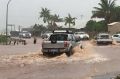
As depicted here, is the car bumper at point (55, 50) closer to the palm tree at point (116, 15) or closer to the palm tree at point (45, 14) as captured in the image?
the palm tree at point (116, 15)

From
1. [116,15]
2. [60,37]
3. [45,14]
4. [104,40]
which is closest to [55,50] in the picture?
[60,37]

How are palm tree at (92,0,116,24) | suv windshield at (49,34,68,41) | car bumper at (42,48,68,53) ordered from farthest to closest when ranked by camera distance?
palm tree at (92,0,116,24) → suv windshield at (49,34,68,41) → car bumper at (42,48,68,53)

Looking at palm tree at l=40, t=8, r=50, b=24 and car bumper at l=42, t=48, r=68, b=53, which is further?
palm tree at l=40, t=8, r=50, b=24

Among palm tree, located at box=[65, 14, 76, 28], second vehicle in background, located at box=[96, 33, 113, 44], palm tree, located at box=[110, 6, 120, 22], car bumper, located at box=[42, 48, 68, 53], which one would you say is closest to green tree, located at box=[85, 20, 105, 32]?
palm tree, located at box=[110, 6, 120, 22]

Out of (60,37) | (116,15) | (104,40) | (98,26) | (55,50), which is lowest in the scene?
(55,50)

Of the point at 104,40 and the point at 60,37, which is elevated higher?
the point at 60,37

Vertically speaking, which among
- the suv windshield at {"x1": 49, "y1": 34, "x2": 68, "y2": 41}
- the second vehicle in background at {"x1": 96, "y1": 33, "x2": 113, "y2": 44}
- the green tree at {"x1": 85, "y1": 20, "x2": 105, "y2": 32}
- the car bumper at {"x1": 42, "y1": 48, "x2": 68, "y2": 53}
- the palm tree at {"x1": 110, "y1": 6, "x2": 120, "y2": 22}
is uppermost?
the palm tree at {"x1": 110, "y1": 6, "x2": 120, "y2": 22}

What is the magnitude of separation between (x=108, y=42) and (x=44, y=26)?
7873 centimetres

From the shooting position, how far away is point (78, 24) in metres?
114

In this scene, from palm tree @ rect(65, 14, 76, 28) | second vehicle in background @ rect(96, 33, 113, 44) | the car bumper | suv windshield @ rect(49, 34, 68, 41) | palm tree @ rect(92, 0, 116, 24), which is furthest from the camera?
palm tree @ rect(65, 14, 76, 28)

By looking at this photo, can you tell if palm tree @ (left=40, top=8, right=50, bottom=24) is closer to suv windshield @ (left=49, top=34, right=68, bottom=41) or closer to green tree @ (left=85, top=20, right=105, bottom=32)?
green tree @ (left=85, top=20, right=105, bottom=32)

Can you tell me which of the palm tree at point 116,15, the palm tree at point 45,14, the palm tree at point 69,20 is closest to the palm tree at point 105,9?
the palm tree at point 116,15

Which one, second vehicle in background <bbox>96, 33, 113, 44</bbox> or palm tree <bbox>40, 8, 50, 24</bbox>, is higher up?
palm tree <bbox>40, 8, 50, 24</bbox>

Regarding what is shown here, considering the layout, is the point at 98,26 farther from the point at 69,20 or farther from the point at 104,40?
the point at 104,40
